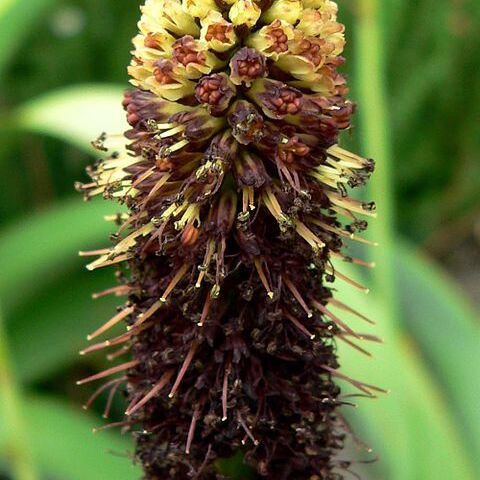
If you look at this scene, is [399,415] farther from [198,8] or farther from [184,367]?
[198,8]

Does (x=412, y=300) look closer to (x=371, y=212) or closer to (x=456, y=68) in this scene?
(x=456, y=68)

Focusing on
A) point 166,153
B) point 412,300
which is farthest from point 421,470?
point 166,153

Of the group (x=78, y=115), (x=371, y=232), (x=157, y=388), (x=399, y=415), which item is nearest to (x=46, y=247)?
(x=78, y=115)

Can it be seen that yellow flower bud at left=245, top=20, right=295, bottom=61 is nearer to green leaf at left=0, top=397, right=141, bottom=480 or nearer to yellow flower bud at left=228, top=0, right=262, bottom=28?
yellow flower bud at left=228, top=0, right=262, bottom=28

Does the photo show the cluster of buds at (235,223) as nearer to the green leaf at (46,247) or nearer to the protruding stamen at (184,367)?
the protruding stamen at (184,367)

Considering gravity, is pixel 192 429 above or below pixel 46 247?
below

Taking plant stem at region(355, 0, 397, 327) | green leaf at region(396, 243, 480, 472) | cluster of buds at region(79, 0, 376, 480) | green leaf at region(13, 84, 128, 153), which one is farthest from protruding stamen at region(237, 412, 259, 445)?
green leaf at region(396, 243, 480, 472)
